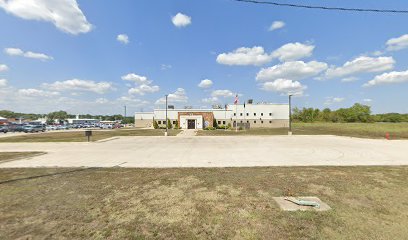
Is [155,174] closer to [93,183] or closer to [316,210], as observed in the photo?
[93,183]

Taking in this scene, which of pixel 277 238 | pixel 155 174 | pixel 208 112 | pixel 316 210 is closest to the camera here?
pixel 277 238

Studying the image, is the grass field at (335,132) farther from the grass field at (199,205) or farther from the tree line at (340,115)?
the tree line at (340,115)

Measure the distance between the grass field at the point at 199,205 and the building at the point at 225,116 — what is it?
160 feet

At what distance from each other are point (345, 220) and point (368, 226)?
1.45 feet

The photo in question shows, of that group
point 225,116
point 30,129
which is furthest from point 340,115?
point 30,129

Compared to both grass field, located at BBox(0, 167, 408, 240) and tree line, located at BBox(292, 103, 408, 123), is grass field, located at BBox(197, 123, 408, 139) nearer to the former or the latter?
grass field, located at BBox(0, 167, 408, 240)

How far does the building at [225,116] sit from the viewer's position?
5853 cm

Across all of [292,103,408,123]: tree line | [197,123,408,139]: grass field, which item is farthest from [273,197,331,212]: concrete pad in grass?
[292,103,408,123]: tree line

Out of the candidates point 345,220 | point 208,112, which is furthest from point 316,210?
point 208,112

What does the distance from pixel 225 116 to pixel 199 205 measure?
57672 mm

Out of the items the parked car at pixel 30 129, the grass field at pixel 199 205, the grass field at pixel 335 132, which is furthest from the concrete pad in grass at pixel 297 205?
the parked car at pixel 30 129

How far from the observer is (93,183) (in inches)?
322

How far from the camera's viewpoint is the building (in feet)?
192

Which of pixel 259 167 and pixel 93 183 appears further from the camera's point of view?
pixel 259 167
